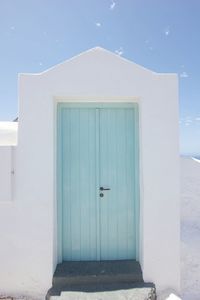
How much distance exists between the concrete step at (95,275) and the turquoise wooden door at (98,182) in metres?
0.31

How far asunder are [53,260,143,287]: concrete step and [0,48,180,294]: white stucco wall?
0.18 m

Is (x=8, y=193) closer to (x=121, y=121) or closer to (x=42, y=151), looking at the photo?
(x=42, y=151)

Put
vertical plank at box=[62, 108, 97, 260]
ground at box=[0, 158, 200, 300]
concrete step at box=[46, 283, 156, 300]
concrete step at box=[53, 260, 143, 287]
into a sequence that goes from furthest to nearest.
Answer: vertical plank at box=[62, 108, 97, 260], ground at box=[0, 158, 200, 300], concrete step at box=[53, 260, 143, 287], concrete step at box=[46, 283, 156, 300]

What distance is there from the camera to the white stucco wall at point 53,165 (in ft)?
13.5

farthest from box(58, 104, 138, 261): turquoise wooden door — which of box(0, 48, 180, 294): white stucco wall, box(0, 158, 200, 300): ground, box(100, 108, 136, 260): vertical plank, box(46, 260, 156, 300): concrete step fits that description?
box(0, 158, 200, 300): ground

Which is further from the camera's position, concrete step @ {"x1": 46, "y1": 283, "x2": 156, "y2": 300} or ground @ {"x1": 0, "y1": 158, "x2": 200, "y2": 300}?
ground @ {"x1": 0, "y1": 158, "x2": 200, "y2": 300}

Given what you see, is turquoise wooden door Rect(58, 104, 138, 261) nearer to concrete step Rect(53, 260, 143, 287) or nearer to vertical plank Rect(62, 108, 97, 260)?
vertical plank Rect(62, 108, 97, 260)

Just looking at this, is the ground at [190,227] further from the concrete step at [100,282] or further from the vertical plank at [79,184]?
the vertical plank at [79,184]

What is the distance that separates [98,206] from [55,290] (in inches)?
61.2

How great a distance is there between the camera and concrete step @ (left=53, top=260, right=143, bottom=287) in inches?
159

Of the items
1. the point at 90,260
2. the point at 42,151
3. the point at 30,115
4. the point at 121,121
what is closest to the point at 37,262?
the point at 90,260

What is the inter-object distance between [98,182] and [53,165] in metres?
0.95

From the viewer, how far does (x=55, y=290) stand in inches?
155

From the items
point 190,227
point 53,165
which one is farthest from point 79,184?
point 190,227
